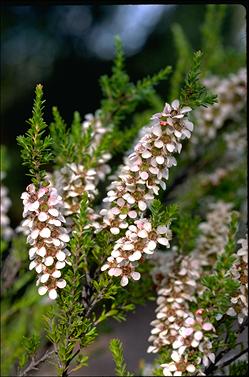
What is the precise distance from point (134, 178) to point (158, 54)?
5620mm

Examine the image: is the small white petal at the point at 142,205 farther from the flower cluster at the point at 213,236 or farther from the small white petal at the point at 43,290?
the flower cluster at the point at 213,236

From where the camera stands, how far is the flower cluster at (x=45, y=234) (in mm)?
657

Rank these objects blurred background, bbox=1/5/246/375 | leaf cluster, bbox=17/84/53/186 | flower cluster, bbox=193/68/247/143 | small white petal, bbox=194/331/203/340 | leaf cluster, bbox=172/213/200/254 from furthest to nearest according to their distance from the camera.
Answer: blurred background, bbox=1/5/246/375 < flower cluster, bbox=193/68/247/143 < leaf cluster, bbox=172/213/200/254 < small white petal, bbox=194/331/203/340 < leaf cluster, bbox=17/84/53/186

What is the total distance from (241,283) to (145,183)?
8.0 inches

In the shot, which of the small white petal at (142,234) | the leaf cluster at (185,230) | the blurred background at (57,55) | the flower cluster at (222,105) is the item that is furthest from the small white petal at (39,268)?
the blurred background at (57,55)

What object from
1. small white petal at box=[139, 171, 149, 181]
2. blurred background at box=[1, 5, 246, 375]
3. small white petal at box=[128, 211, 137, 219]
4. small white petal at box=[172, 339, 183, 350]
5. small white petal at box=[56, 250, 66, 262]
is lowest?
small white petal at box=[172, 339, 183, 350]

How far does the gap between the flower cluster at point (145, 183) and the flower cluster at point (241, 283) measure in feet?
0.46

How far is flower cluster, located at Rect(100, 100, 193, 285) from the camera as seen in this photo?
665mm

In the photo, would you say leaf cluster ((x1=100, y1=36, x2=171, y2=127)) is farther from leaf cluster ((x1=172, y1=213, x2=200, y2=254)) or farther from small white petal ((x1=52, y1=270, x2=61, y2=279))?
small white petal ((x1=52, y1=270, x2=61, y2=279))

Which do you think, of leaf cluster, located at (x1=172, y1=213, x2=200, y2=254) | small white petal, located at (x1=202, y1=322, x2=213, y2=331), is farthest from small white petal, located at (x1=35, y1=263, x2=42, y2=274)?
leaf cluster, located at (x1=172, y1=213, x2=200, y2=254)

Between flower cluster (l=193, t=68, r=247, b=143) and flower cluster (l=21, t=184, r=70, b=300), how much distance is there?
2.95 feet

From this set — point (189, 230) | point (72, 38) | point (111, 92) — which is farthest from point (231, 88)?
point (72, 38)

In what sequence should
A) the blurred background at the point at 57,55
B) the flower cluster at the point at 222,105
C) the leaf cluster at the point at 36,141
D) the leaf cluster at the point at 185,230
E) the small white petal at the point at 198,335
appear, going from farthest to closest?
the blurred background at the point at 57,55, the flower cluster at the point at 222,105, the leaf cluster at the point at 185,230, the small white petal at the point at 198,335, the leaf cluster at the point at 36,141

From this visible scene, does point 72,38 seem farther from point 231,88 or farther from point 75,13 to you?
point 231,88
